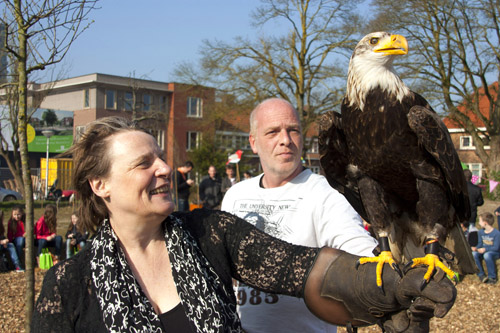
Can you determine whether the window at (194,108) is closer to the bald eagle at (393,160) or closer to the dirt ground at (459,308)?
the dirt ground at (459,308)

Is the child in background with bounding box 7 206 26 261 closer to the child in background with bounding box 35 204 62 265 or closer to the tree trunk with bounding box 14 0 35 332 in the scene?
the child in background with bounding box 35 204 62 265

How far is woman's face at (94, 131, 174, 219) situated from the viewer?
182 centimetres

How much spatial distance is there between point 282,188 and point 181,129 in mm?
32682

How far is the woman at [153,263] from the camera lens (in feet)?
5.49

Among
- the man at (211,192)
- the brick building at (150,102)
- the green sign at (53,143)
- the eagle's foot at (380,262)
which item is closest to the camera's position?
the eagle's foot at (380,262)

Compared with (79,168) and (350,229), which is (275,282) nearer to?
(350,229)

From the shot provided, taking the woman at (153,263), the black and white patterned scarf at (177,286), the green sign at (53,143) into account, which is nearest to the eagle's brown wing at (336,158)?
the woman at (153,263)

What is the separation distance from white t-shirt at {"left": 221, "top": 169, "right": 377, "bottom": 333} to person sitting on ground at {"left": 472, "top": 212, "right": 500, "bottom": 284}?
6.05 metres

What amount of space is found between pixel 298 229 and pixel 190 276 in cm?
70

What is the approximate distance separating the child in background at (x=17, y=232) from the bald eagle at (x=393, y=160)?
6760 millimetres

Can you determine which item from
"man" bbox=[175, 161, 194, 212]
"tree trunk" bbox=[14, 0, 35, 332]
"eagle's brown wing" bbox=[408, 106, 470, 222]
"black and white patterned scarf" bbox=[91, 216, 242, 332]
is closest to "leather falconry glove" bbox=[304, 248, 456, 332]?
"black and white patterned scarf" bbox=[91, 216, 242, 332]

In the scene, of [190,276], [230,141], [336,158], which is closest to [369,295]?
[190,276]

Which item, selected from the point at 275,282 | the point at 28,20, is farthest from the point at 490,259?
the point at 28,20

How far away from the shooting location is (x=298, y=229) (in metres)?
2.29
